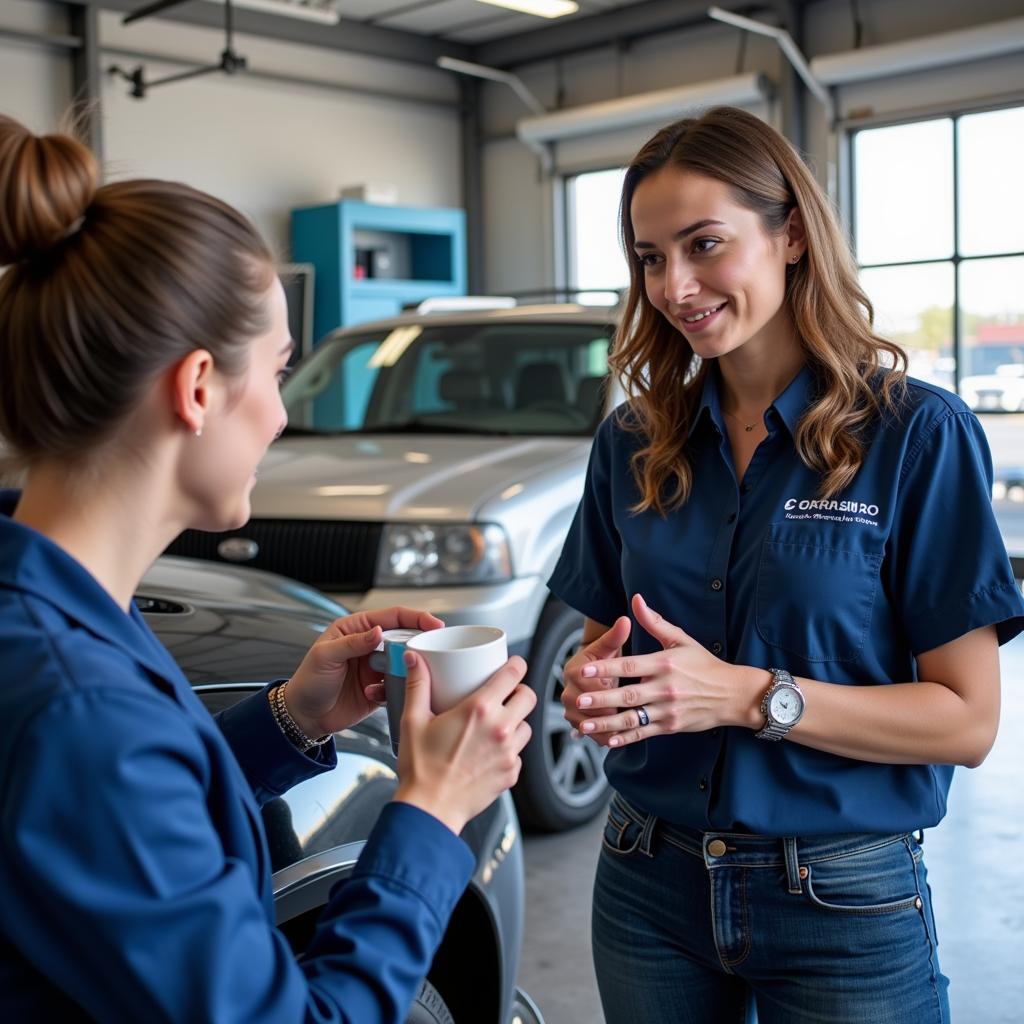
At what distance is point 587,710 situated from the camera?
1.50m

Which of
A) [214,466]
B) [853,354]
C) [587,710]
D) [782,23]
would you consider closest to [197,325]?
[214,466]

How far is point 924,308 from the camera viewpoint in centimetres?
1043

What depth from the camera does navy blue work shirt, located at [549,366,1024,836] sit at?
1580 mm

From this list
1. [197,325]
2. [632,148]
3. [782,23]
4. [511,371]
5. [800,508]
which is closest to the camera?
[197,325]

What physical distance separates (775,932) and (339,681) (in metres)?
0.64

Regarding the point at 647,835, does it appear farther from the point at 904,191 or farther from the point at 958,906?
the point at 904,191

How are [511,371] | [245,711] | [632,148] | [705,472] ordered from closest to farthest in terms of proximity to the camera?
[245,711], [705,472], [511,371], [632,148]

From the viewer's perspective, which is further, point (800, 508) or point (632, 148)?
point (632, 148)

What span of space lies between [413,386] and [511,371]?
44cm

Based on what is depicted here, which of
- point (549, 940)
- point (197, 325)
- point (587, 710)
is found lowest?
point (549, 940)

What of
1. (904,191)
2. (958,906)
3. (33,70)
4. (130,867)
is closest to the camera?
(130,867)

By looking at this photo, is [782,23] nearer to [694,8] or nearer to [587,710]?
[694,8]

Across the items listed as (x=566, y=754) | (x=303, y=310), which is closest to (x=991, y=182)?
(x=303, y=310)

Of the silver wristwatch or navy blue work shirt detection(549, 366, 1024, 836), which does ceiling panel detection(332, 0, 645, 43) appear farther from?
the silver wristwatch
